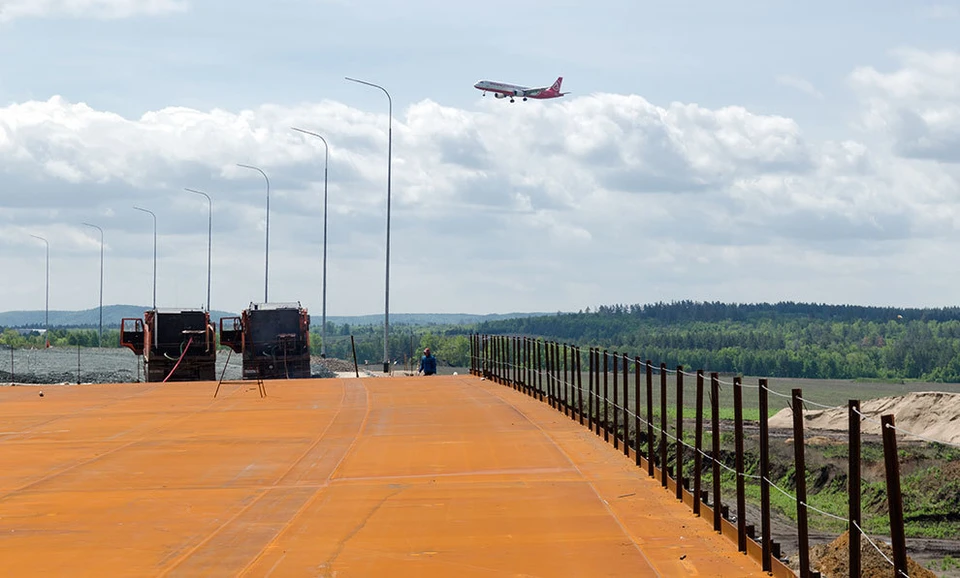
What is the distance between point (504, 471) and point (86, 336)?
6487 inches

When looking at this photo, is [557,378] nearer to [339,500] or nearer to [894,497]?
[339,500]

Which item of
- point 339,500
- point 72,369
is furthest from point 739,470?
point 72,369

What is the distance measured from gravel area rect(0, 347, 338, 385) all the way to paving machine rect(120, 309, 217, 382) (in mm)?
3258

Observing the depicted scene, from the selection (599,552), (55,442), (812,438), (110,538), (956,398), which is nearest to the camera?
(599,552)

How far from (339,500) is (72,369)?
5569 centimetres

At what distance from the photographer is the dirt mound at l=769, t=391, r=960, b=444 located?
159 feet

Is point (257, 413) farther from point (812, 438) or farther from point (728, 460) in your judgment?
point (812, 438)

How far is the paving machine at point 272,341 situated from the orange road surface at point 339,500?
2282 cm

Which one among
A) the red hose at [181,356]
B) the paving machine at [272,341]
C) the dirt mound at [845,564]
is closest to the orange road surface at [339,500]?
the dirt mound at [845,564]

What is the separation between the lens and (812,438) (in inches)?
1773

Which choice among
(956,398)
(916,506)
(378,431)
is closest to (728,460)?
(916,506)

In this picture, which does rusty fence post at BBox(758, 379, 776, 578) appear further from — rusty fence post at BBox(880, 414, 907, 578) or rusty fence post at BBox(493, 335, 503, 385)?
rusty fence post at BBox(493, 335, 503, 385)

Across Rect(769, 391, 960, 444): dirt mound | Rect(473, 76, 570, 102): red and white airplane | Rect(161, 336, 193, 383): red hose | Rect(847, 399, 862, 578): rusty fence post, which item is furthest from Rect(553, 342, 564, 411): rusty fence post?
Rect(473, 76, 570, 102): red and white airplane

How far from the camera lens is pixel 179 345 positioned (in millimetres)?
51031
